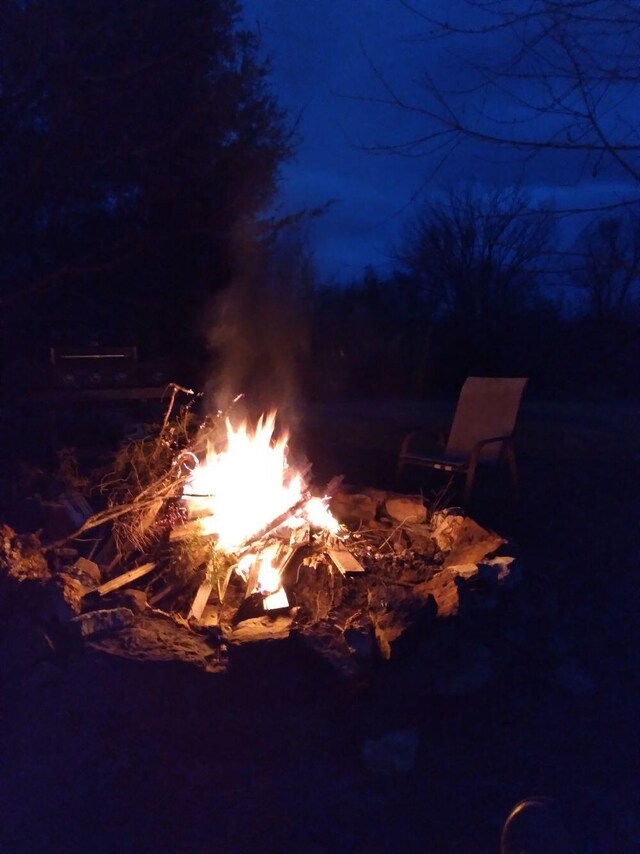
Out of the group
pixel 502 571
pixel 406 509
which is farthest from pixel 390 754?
pixel 406 509

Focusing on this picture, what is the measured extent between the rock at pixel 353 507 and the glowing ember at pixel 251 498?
17.3 inches

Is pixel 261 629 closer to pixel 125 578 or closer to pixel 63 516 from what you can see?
pixel 125 578

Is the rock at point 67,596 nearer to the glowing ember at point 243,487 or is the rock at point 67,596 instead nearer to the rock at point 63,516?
the rock at point 63,516

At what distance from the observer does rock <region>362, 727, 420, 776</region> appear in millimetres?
3107

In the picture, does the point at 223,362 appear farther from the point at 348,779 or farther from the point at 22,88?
the point at 348,779

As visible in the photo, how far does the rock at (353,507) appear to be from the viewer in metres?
5.20

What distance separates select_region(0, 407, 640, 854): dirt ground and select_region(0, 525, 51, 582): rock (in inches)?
22.0

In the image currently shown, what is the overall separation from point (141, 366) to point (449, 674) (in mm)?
4396

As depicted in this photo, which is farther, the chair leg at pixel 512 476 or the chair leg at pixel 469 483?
the chair leg at pixel 512 476

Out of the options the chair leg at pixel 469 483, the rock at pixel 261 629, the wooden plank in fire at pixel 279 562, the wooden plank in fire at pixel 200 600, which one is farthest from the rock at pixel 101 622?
the chair leg at pixel 469 483

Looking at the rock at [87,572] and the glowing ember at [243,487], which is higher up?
the glowing ember at [243,487]

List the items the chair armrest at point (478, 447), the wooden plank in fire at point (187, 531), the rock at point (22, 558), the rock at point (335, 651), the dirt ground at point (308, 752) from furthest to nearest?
the chair armrest at point (478, 447), the wooden plank in fire at point (187, 531), the rock at point (22, 558), the rock at point (335, 651), the dirt ground at point (308, 752)

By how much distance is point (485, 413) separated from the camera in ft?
21.9

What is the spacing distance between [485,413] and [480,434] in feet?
0.70
